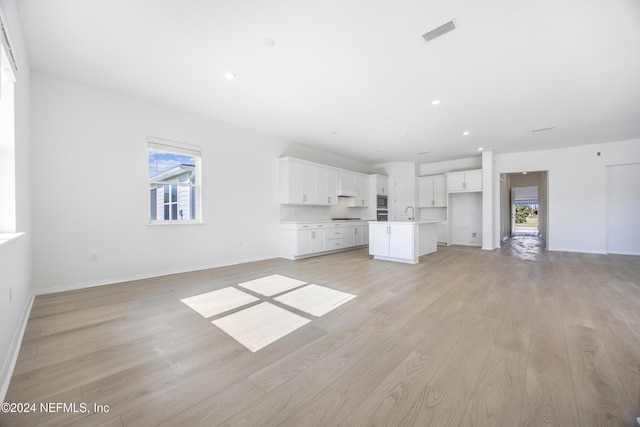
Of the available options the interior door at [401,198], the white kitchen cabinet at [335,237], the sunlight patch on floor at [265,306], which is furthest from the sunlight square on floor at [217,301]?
the interior door at [401,198]

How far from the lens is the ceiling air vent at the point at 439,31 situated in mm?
2295

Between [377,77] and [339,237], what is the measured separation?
4.17m

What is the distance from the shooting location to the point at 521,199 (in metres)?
15.0

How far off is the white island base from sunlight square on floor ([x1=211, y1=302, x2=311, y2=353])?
3189mm

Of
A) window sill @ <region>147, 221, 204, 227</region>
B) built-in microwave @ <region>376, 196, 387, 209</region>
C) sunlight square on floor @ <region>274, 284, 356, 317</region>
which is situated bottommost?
sunlight square on floor @ <region>274, 284, 356, 317</region>

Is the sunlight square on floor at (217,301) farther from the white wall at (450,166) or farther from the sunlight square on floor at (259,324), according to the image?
the white wall at (450,166)

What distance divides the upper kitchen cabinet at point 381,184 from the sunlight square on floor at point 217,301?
612 cm

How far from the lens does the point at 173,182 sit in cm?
422

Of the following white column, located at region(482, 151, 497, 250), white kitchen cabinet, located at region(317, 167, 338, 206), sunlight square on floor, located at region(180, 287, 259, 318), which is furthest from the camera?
white column, located at region(482, 151, 497, 250)

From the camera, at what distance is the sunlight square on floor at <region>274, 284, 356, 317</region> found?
2638mm

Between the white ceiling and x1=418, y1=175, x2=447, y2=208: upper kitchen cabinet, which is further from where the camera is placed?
x1=418, y1=175, x2=447, y2=208: upper kitchen cabinet

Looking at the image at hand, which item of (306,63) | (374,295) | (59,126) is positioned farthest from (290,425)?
(59,126)

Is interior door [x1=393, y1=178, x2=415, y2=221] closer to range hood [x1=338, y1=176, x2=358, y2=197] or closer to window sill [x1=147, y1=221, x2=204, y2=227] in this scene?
range hood [x1=338, y1=176, x2=358, y2=197]

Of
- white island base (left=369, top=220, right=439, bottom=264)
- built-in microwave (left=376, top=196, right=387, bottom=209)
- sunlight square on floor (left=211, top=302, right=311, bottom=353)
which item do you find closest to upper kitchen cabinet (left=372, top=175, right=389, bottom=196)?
built-in microwave (left=376, top=196, right=387, bottom=209)
